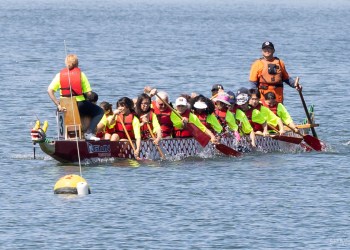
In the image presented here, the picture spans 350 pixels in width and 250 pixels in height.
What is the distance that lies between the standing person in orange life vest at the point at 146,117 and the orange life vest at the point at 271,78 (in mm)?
4338

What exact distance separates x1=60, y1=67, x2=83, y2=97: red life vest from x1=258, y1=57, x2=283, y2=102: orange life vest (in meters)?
5.90

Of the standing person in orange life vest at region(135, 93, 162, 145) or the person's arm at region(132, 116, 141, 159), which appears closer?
the person's arm at region(132, 116, 141, 159)

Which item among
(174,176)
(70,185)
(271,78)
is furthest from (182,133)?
(70,185)

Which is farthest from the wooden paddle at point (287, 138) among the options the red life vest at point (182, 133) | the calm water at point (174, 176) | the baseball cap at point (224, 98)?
the red life vest at point (182, 133)

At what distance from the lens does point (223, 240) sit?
21.1m

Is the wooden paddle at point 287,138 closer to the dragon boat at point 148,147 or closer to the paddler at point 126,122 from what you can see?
the dragon boat at point 148,147

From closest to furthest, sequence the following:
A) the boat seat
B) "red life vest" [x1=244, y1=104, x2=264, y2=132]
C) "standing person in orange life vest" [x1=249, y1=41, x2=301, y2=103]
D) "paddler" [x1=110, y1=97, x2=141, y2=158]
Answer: the boat seat < "paddler" [x1=110, y1=97, x2=141, y2=158] < "red life vest" [x1=244, y1=104, x2=264, y2=132] < "standing person in orange life vest" [x1=249, y1=41, x2=301, y2=103]

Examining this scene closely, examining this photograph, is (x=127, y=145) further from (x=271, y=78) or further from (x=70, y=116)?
(x=271, y=78)

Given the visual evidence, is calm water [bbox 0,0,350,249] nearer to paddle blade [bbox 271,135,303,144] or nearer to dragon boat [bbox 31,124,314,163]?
dragon boat [bbox 31,124,314,163]

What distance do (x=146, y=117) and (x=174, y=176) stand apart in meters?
1.73

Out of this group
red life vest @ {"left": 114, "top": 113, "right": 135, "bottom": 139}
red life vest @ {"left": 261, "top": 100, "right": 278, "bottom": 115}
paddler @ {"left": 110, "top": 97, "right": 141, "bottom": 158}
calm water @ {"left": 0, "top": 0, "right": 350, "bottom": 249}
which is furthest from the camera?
red life vest @ {"left": 261, "top": 100, "right": 278, "bottom": 115}

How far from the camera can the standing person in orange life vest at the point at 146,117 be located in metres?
27.4

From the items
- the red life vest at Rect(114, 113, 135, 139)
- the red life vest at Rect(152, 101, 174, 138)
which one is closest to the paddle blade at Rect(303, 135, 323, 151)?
the red life vest at Rect(152, 101, 174, 138)

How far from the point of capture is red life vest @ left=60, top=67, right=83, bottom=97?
26.8m
